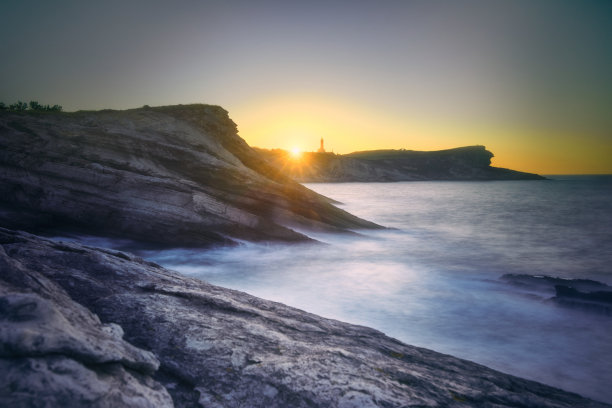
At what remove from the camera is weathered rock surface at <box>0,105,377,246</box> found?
12.7 meters

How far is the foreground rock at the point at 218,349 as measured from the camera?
8.96 feet

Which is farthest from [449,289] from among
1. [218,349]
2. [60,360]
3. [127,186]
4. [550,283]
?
[127,186]

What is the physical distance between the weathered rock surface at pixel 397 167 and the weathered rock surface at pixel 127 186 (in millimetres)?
102257

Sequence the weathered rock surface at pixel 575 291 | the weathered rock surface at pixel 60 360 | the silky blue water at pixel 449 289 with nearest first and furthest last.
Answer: the weathered rock surface at pixel 60 360, the silky blue water at pixel 449 289, the weathered rock surface at pixel 575 291

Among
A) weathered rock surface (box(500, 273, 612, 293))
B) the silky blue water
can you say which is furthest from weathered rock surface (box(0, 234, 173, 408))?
weathered rock surface (box(500, 273, 612, 293))

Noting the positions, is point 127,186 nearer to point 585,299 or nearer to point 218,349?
point 218,349

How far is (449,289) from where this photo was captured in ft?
40.2

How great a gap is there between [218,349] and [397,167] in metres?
145

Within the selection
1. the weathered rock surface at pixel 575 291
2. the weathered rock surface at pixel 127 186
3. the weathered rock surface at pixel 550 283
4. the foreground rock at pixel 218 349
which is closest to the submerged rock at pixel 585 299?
the weathered rock surface at pixel 575 291

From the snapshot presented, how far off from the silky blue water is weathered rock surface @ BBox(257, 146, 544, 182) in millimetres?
98920

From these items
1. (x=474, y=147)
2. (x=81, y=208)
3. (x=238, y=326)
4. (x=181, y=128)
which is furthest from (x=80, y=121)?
(x=474, y=147)

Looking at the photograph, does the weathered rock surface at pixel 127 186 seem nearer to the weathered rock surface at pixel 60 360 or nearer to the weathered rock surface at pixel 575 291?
the weathered rock surface at pixel 575 291

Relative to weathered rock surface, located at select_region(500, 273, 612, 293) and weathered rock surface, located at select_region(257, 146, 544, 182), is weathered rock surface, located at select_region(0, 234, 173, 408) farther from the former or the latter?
weathered rock surface, located at select_region(257, 146, 544, 182)

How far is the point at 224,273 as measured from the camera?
1221 centimetres
